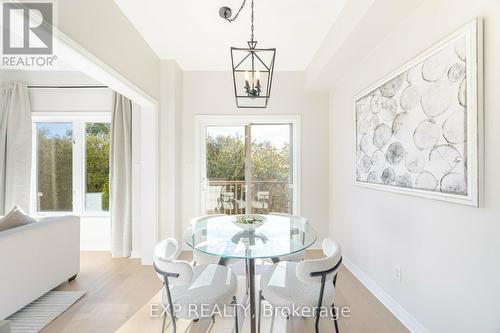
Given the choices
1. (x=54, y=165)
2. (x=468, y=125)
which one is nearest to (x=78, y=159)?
(x=54, y=165)

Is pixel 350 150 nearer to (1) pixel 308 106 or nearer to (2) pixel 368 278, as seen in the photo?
(1) pixel 308 106

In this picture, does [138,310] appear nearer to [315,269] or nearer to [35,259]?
[35,259]

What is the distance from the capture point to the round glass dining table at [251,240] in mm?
1625

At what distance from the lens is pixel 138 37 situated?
2.84m

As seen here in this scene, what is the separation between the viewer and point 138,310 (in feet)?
7.41

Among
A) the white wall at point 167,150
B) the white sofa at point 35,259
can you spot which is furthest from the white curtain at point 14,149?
the white wall at point 167,150

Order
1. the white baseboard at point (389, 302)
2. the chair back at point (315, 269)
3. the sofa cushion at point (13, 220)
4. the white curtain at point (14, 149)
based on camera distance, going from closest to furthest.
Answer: the chair back at point (315, 269)
the white baseboard at point (389, 302)
the sofa cushion at point (13, 220)
the white curtain at point (14, 149)

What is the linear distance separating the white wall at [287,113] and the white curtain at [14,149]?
2.33 meters

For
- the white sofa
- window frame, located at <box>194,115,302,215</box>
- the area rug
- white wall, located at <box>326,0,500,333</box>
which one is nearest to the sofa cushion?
the white sofa

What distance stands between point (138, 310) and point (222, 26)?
2.95 meters

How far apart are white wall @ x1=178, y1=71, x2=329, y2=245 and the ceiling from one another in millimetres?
418

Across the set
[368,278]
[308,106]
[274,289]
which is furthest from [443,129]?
[308,106]

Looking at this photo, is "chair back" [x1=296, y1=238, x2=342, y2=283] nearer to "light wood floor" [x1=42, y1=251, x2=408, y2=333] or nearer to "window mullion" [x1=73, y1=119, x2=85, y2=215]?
"light wood floor" [x1=42, y1=251, x2=408, y2=333]

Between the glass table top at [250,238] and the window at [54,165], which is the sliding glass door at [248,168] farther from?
the window at [54,165]
